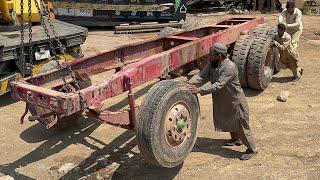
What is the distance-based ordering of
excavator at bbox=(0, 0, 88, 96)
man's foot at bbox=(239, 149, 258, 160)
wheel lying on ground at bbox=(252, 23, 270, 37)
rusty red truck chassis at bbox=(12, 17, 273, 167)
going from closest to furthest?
rusty red truck chassis at bbox=(12, 17, 273, 167) < man's foot at bbox=(239, 149, 258, 160) < excavator at bbox=(0, 0, 88, 96) < wheel lying on ground at bbox=(252, 23, 270, 37)

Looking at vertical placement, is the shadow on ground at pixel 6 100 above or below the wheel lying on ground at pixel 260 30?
below

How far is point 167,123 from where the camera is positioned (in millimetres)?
4379

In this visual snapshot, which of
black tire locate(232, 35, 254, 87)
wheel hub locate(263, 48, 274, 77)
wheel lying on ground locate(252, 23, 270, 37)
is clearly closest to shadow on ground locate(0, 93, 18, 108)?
black tire locate(232, 35, 254, 87)

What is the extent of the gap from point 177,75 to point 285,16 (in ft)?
8.88

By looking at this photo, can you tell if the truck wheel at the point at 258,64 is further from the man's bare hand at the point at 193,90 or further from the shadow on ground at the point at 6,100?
the shadow on ground at the point at 6,100

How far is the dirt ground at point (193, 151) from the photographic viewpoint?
501 centimetres

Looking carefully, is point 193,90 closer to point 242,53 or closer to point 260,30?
point 242,53

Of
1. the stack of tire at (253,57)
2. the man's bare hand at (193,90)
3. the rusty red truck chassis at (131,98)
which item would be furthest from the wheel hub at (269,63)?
the man's bare hand at (193,90)

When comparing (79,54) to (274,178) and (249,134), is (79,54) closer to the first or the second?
(249,134)

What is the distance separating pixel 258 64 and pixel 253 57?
0.16m

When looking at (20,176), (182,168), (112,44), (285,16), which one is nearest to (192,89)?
(182,168)

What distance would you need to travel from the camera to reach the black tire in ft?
23.9

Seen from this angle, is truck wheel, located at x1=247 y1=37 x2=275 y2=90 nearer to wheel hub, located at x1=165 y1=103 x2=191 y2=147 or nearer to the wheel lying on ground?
the wheel lying on ground

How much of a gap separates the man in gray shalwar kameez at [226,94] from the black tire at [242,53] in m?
2.13
